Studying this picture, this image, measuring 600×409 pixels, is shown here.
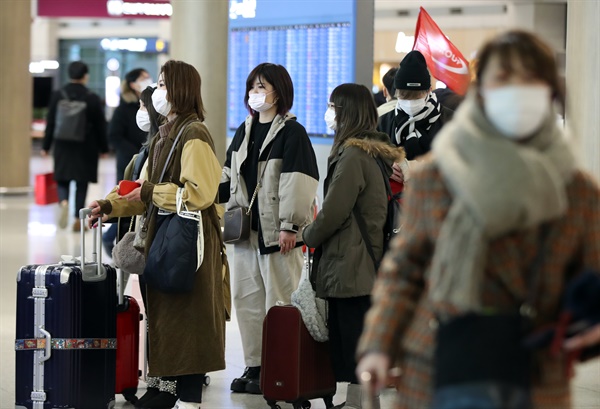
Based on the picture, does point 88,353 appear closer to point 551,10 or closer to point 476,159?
point 476,159

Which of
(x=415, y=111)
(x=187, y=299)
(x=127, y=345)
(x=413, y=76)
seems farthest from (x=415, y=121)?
(x=127, y=345)

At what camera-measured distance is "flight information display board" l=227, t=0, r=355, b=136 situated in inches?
420

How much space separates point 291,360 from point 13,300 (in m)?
4.09

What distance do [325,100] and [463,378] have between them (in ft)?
27.5

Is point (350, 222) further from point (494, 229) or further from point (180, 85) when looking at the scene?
point (494, 229)

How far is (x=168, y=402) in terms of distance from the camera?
19.5 feet

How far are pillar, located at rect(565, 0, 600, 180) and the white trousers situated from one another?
1.92 metres

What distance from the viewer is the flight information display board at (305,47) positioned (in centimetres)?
1066

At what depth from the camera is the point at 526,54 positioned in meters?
2.71

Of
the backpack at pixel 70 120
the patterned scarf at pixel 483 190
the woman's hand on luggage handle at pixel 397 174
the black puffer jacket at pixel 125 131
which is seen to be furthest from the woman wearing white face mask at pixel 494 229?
the backpack at pixel 70 120

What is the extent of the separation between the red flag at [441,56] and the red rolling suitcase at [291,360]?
349 cm

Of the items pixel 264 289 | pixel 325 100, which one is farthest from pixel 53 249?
pixel 264 289

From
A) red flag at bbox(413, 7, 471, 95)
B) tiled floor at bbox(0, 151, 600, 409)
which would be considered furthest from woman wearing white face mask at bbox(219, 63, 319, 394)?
red flag at bbox(413, 7, 471, 95)

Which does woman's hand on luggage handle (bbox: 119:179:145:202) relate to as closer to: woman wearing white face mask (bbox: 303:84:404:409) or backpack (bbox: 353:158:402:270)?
woman wearing white face mask (bbox: 303:84:404:409)
